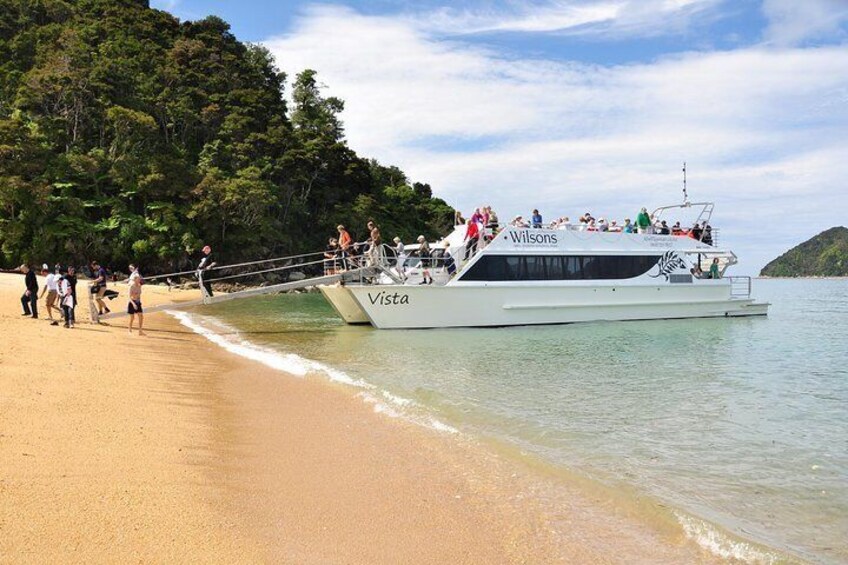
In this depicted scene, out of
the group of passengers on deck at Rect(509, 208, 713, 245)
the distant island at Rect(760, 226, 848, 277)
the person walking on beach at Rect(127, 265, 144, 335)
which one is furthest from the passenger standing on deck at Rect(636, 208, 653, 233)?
the distant island at Rect(760, 226, 848, 277)

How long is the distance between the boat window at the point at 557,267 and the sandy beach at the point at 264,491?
11.6 metres

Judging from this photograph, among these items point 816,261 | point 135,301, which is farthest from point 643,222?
point 816,261

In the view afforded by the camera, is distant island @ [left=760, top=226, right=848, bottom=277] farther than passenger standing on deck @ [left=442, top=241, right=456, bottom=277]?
Yes

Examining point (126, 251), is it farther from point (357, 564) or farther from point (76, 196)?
point (357, 564)

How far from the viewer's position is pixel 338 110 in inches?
2532

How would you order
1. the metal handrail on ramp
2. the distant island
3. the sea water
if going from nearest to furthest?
the sea water
the metal handrail on ramp
the distant island

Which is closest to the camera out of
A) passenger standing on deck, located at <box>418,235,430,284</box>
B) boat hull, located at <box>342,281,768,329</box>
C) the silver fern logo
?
boat hull, located at <box>342,281,768,329</box>

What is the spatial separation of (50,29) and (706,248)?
4867 cm

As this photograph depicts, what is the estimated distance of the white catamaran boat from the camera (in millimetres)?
18312

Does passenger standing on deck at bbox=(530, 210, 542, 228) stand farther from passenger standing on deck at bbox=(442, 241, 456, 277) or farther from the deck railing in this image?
the deck railing

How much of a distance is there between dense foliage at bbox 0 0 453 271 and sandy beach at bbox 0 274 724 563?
31.2m

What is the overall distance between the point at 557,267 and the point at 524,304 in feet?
6.30

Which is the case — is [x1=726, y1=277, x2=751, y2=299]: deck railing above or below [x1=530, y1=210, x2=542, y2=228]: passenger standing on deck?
below

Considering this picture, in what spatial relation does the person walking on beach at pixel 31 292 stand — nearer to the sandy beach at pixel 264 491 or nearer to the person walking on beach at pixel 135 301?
the person walking on beach at pixel 135 301
